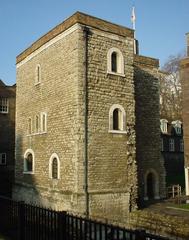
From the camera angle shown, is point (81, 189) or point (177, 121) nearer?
point (81, 189)

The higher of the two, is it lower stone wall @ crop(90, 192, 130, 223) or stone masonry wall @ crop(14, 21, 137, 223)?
stone masonry wall @ crop(14, 21, 137, 223)

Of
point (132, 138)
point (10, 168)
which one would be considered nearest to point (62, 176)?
point (132, 138)

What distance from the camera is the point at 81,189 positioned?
1567 centimetres

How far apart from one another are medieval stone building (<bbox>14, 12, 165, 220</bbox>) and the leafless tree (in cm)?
2379

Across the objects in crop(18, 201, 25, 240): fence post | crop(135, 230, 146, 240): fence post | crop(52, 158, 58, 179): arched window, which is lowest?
crop(18, 201, 25, 240): fence post

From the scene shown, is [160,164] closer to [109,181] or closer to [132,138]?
[132,138]

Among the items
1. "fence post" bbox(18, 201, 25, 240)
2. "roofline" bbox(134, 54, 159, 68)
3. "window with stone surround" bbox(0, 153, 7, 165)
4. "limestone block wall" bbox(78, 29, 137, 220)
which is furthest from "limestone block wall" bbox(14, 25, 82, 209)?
"window with stone surround" bbox(0, 153, 7, 165)

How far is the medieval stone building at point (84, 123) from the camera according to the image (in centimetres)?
1614

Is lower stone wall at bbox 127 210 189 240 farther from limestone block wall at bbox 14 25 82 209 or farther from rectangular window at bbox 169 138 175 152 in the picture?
rectangular window at bbox 169 138 175 152

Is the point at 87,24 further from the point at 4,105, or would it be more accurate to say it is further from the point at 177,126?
the point at 177,126

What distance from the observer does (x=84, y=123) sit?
1612cm

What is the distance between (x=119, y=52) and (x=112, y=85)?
2.07 meters

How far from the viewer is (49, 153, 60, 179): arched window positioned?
17.5 meters

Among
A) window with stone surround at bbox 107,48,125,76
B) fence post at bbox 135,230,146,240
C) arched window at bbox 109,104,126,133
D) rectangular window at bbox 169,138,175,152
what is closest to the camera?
fence post at bbox 135,230,146,240
